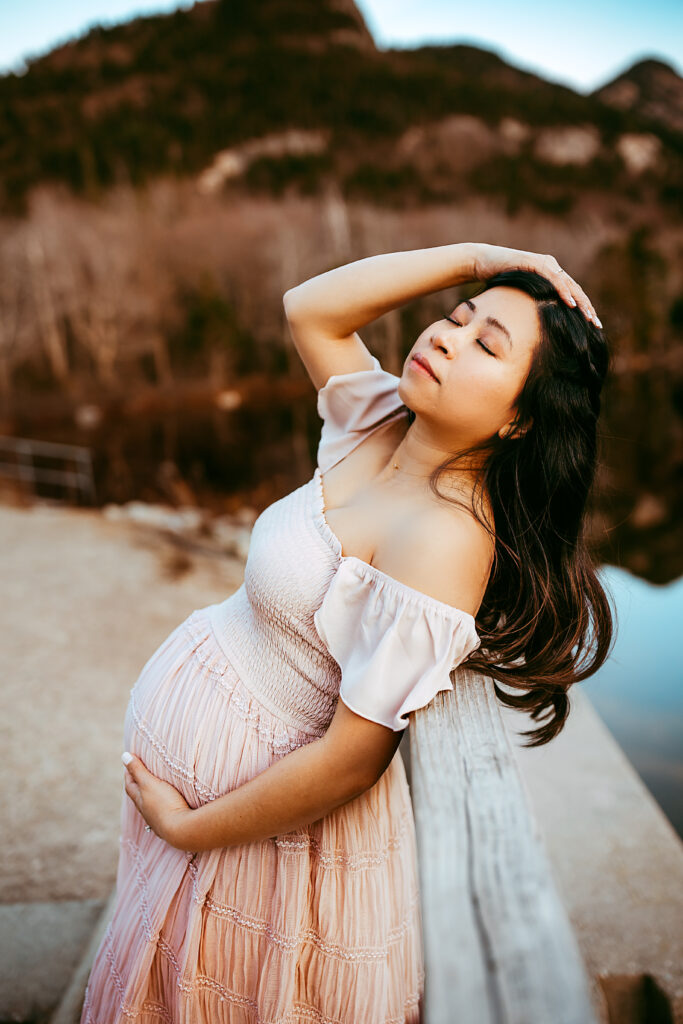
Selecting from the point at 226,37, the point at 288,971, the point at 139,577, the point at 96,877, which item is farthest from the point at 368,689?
the point at 226,37

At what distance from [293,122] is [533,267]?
258 feet

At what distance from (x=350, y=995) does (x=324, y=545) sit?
87cm

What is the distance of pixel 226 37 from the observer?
94125 millimetres

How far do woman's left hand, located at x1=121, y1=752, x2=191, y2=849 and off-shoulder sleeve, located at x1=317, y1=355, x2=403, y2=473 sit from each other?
32.2 inches

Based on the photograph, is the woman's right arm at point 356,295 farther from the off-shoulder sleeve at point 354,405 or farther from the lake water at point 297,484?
the lake water at point 297,484

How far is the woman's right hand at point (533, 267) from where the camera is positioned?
1.32 metres

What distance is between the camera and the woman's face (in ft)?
4.14

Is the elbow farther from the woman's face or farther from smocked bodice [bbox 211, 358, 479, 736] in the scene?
the woman's face

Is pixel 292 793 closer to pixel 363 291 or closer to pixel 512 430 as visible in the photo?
pixel 512 430

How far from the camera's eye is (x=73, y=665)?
5105 millimetres

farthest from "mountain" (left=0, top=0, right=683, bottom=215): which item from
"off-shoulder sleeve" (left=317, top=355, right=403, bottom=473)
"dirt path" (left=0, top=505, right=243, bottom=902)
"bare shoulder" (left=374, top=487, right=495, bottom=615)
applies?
"bare shoulder" (left=374, top=487, right=495, bottom=615)

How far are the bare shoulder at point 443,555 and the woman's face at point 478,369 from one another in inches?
7.4

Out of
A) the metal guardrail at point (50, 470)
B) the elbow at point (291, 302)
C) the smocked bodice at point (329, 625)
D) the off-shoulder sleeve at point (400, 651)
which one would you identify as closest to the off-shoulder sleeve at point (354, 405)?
the smocked bodice at point (329, 625)

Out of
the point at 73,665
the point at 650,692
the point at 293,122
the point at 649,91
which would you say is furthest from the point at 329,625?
the point at 649,91
